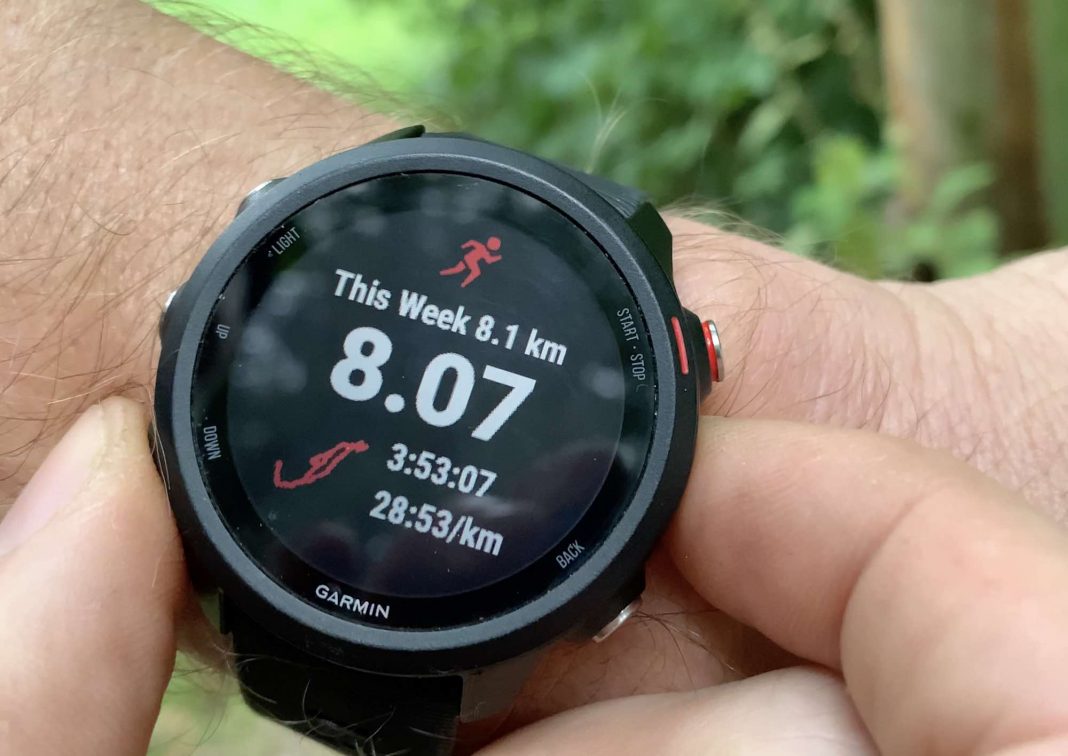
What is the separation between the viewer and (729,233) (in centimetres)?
131

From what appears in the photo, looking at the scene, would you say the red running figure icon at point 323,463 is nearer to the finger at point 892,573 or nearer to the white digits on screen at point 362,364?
the white digits on screen at point 362,364

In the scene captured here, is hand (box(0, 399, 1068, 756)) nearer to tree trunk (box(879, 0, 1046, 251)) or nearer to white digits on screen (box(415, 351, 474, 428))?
white digits on screen (box(415, 351, 474, 428))

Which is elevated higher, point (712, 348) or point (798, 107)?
point (712, 348)

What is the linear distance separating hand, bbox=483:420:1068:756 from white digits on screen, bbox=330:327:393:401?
12.7 inches

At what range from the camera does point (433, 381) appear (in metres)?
0.94

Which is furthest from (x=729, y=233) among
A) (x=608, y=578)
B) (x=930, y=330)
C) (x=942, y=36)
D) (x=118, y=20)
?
(x=942, y=36)

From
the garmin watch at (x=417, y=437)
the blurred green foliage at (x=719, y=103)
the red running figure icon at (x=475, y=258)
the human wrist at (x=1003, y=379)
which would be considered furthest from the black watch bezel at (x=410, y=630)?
the blurred green foliage at (x=719, y=103)

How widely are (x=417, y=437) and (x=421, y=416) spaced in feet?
0.07

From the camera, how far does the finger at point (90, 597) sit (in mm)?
747

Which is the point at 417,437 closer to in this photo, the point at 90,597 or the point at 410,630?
the point at 410,630

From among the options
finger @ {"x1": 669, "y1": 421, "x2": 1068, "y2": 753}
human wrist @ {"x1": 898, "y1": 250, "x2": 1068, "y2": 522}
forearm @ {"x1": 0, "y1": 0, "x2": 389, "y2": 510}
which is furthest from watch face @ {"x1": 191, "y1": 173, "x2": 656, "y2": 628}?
human wrist @ {"x1": 898, "y1": 250, "x2": 1068, "y2": 522}

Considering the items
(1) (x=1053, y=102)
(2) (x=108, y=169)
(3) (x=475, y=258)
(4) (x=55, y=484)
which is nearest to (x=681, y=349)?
(3) (x=475, y=258)

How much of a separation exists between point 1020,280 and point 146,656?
1245 millimetres

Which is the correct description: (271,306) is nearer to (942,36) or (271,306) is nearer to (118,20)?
(118,20)
